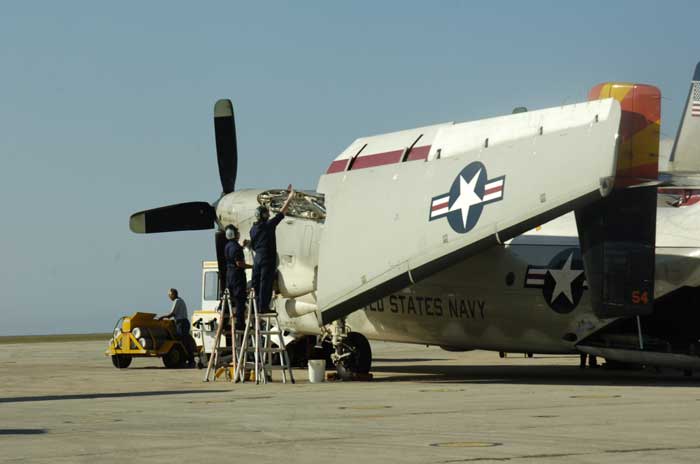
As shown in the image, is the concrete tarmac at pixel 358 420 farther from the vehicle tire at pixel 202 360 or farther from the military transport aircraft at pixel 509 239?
the vehicle tire at pixel 202 360

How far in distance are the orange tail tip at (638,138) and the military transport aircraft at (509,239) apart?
3 centimetres

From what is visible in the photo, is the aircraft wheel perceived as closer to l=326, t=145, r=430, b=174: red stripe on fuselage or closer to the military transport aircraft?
the military transport aircraft

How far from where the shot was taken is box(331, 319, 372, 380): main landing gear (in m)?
24.5

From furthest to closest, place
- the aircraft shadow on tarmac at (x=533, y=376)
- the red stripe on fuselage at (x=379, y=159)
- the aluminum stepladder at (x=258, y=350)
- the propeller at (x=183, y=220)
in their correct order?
the propeller at (x=183, y=220), the aluminum stepladder at (x=258, y=350), the aircraft shadow on tarmac at (x=533, y=376), the red stripe on fuselage at (x=379, y=159)

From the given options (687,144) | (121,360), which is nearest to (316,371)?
(121,360)

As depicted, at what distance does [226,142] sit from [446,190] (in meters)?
11.1

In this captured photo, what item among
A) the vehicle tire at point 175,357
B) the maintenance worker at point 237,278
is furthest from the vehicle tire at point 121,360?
the maintenance worker at point 237,278

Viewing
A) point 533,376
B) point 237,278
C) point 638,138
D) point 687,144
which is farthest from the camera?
point 687,144

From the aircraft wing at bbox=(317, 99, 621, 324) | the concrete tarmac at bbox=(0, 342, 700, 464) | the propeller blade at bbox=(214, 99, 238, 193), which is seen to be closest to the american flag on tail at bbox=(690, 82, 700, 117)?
the concrete tarmac at bbox=(0, 342, 700, 464)

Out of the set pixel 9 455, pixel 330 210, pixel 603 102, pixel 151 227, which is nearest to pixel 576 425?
pixel 9 455

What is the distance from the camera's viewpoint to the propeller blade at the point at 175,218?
28.8m

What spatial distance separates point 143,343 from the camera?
32.1 m

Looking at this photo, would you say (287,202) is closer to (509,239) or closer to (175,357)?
(509,239)

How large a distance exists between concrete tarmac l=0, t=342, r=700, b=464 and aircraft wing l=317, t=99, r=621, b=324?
247cm
